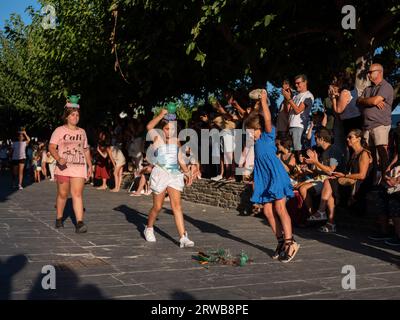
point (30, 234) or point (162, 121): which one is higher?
point (162, 121)

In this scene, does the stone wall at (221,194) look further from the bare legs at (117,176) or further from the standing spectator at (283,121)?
the bare legs at (117,176)

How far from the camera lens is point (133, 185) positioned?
1664cm

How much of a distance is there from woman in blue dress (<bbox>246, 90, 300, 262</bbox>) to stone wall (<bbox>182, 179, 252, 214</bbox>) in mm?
4433

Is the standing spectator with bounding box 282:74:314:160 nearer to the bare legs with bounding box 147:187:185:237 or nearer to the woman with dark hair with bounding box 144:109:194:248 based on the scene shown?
the woman with dark hair with bounding box 144:109:194:248

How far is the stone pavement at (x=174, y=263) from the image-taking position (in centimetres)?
493

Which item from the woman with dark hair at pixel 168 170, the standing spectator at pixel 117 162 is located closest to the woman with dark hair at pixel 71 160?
the woman with dark hair at pixel 168 170

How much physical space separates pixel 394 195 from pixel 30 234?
17.1 feet

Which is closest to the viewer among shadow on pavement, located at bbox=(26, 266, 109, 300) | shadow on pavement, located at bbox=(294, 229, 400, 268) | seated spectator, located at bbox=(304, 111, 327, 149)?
shadow on pavement, located at bbox=(26, 266, 109, 300)

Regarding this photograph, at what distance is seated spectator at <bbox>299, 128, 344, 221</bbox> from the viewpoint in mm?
9055

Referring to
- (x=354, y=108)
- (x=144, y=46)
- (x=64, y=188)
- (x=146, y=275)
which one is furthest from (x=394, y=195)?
(x=144, y=46)

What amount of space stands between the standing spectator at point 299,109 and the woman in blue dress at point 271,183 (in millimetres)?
3613
